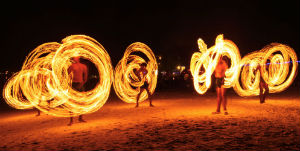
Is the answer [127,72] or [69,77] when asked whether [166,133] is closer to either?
[69,77]

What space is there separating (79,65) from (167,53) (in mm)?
43725

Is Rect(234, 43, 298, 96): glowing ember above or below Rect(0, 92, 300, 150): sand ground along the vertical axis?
above

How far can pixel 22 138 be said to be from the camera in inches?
256

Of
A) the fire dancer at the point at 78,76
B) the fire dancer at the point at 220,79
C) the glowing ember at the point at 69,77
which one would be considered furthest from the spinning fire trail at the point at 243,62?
the fire dancer at the point at 78,76

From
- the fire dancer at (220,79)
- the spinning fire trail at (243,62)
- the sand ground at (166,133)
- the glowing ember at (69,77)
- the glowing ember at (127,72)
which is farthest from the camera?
the glowing ember at (127,72)

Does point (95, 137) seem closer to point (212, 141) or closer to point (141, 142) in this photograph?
point (141, 142)

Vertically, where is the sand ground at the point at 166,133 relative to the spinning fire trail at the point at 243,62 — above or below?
below

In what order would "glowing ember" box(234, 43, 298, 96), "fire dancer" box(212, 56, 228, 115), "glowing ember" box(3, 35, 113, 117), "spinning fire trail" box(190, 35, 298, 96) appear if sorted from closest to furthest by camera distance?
"glowing ember" box(3, 35, 113, 117), "fire dancer" box(212, 56, 228, 115), "spinning fire trail" box(190, 35, 298, 96), "glowing ember" box(234, 43, 298, 96)

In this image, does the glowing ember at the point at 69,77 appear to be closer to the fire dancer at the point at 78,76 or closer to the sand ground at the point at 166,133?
the fire dancer at the point at 78,76

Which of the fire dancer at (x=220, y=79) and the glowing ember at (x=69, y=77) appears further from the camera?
the fire dancer at (x=220, y=79)

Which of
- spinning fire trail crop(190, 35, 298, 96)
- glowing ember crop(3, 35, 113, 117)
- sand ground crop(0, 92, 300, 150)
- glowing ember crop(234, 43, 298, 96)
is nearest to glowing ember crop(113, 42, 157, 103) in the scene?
spinning fire trail crop(190, 35, 298, 96)

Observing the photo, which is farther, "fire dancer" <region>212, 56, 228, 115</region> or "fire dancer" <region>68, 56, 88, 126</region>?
"fire dancer" <region>212, 56, 228, 115</region>

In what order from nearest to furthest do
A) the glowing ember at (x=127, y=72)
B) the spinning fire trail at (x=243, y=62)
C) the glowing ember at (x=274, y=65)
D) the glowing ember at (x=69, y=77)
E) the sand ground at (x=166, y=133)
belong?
the sand ground at (x=166, y=133), the glowing ember at (x=69, y=77), the spinning fire trail at (x=243, y=62), the glowing ember at (x=274, y=65), the glowing ember at (x=127, y=72)

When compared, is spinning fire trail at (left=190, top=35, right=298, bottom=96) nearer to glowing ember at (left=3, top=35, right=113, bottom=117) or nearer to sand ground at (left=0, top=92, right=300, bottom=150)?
sand ground at (left=0, top=92, right=300, bottom=150)
